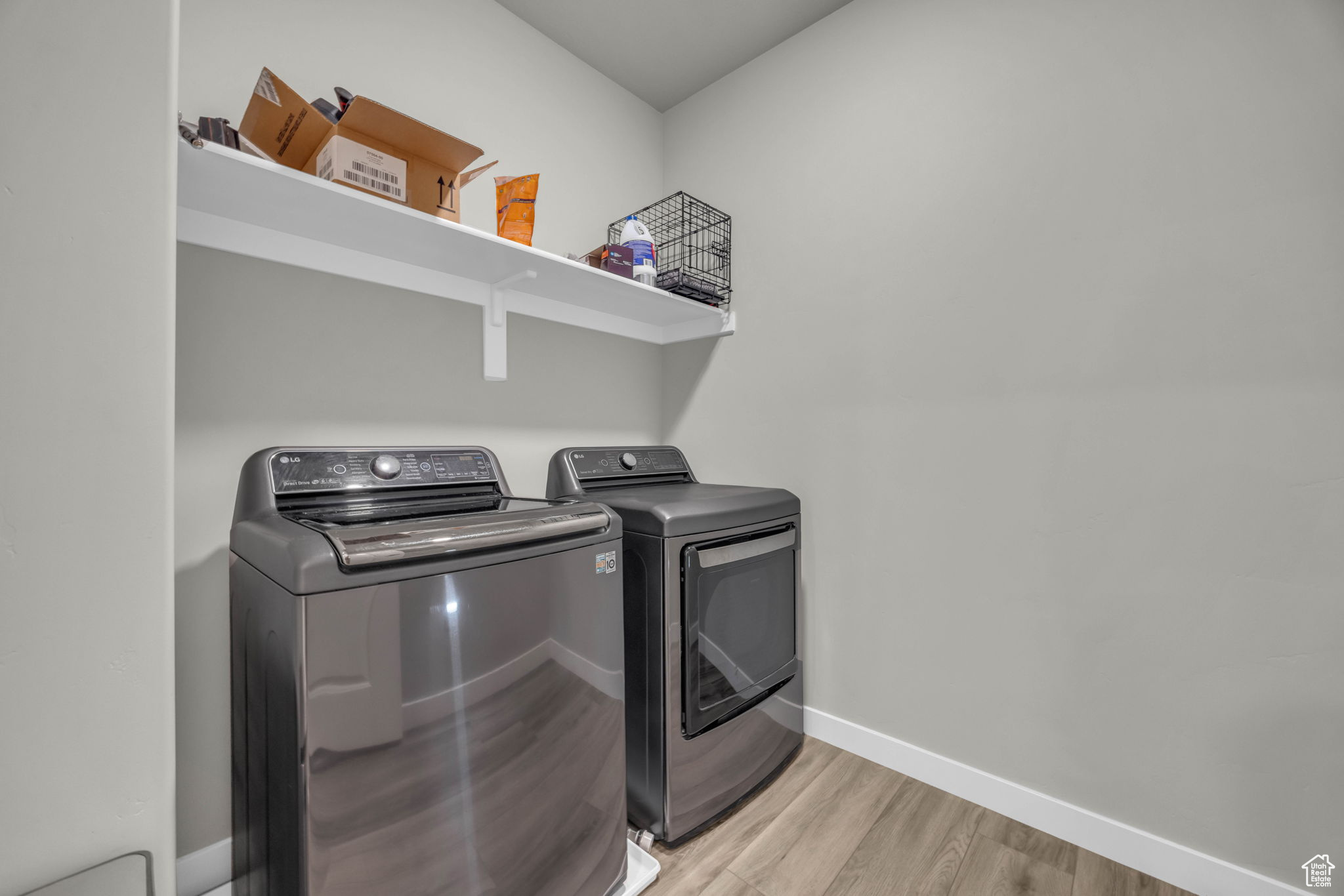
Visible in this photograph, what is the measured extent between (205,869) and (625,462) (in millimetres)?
1436

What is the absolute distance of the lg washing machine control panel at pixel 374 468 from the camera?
115 cm

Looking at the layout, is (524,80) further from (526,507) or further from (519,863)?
(519,863)

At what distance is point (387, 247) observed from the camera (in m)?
1.36

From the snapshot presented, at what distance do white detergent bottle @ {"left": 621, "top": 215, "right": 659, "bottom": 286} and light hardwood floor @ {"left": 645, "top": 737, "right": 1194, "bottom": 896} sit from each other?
1631mm

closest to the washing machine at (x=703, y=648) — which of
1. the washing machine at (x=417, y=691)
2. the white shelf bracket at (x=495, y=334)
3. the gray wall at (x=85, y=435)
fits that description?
the washing machine at (x=417, y=691)

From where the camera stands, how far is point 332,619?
0.79m

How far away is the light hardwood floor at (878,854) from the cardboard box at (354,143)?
1709 millimetres

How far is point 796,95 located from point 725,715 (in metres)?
2.09

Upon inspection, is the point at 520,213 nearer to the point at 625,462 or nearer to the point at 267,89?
the point at 267,89

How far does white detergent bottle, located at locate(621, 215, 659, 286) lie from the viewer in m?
1.72

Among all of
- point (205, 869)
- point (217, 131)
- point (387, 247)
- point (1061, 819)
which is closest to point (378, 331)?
point (387, 247)

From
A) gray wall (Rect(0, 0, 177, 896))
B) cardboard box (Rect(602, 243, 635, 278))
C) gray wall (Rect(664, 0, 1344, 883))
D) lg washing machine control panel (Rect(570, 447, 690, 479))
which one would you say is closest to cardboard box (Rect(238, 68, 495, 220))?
gray wall (Rect(0, 0, 177, 896))

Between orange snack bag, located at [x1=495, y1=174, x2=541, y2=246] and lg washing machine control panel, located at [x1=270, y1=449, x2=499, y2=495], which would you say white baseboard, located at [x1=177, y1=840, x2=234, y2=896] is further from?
orange snack bag, located at [x1=495, y1=174, x2=541, y2=246]

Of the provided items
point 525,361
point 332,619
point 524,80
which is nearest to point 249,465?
point 332,619
